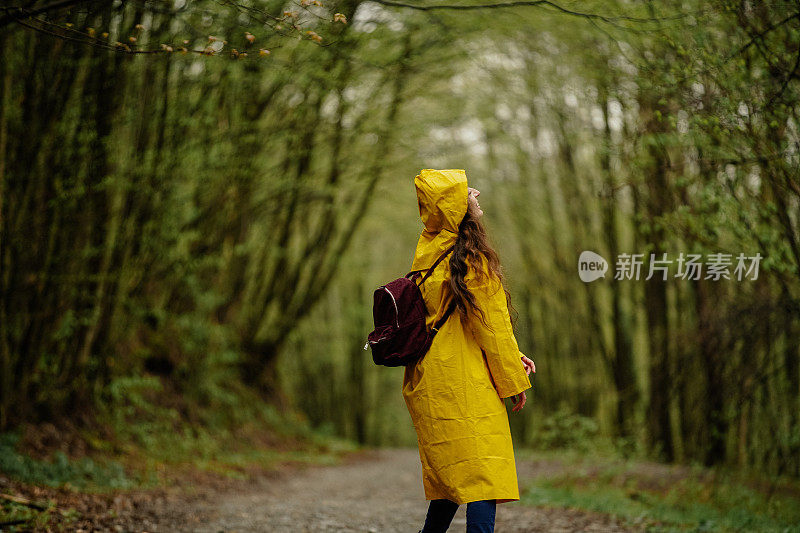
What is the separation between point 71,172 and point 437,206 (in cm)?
434

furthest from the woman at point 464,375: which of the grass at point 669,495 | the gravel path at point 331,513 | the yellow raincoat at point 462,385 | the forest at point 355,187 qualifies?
the grass at point 669,495

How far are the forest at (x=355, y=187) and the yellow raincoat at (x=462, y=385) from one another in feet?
0.97

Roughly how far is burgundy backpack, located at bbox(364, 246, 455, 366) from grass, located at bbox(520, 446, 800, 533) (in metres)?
3.19

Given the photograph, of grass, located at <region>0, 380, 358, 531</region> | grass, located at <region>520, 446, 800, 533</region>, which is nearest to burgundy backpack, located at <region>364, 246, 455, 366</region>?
grass, located at <region>0, 380, 358, 531</region>

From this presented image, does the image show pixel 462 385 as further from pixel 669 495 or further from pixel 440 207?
pixel 669 495

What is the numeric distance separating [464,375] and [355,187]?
9.16 meters

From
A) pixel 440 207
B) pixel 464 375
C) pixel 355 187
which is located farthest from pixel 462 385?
pixel 355 187

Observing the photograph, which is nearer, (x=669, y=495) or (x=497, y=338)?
(x=497, y=338)

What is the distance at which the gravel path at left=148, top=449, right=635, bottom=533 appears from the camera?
16.4ft

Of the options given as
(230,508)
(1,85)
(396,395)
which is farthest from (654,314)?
(396,395)

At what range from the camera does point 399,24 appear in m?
8.30

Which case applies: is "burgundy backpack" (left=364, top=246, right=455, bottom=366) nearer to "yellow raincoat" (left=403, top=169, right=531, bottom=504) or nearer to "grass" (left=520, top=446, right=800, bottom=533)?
"yellow raincoat" (left=403, top=169, right=531, bottom=504)

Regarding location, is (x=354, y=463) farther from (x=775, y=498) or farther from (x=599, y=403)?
(x=775, y=498)

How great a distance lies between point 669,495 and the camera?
21.6ft
